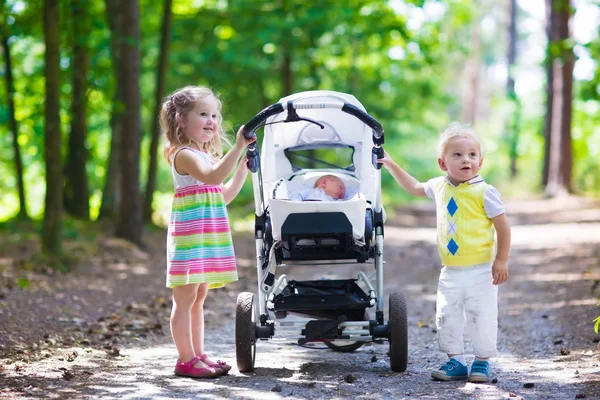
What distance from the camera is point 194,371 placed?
16.8 ft

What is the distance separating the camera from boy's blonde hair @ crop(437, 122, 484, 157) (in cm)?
517

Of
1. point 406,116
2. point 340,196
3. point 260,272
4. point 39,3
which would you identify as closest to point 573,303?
point 340,196

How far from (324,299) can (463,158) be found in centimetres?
130

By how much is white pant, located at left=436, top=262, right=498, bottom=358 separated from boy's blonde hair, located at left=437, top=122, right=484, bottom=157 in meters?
0.79

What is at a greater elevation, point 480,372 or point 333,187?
point 333,187

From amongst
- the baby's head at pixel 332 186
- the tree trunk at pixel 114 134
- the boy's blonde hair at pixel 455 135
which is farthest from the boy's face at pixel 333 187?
the tree trunk at pixel 114 134

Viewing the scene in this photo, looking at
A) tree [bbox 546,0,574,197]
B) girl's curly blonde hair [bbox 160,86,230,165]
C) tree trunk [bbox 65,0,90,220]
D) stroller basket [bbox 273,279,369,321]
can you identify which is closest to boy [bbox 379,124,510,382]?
stroller basket [bbox 273,279,369,321]

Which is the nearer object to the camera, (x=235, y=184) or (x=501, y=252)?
(x=501, y=252)

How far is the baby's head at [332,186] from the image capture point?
18.9ft

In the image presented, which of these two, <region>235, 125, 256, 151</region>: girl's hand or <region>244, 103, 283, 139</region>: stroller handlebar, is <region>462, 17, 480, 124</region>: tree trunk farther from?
<region>235, 125, 256, 151</region>: girl's hand

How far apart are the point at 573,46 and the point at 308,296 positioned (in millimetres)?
10296

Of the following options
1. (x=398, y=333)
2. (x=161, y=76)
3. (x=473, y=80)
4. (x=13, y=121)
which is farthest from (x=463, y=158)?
(x=473, y=80)

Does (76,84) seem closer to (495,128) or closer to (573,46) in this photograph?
(573,46)

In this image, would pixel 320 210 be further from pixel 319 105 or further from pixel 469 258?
pixel 469 258
